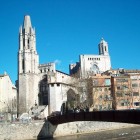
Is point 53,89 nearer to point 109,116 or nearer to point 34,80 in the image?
point 34,80

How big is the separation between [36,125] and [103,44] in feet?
331

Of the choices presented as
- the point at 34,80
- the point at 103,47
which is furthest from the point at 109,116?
the point at 103,47

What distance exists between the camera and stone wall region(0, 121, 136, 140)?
Answer: 67.1m

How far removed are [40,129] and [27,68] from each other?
→ 47.3 meters

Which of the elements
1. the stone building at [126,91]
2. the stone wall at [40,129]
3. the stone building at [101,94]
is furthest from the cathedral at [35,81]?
the stone wall at [40,129]

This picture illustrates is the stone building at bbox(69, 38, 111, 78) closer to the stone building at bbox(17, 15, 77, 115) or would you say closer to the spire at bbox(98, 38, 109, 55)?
the spire at bbox(98, 38, 109, 55)

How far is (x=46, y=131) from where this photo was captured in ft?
232

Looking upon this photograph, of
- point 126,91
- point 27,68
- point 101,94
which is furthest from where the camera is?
Result: point 27,68

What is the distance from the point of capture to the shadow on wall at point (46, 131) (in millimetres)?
70000

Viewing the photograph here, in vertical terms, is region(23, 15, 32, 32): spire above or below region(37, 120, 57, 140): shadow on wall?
above

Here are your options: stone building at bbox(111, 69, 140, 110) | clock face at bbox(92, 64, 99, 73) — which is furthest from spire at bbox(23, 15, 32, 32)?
stone building at bbox(111, 69, 140, 110)

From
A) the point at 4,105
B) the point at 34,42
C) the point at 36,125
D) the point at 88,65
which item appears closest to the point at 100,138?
the point at 36,125

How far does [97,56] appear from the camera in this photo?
152m

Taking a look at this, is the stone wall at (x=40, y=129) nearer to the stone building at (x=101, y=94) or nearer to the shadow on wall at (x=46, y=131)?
the shadow on wall at (x=46, y=131)
